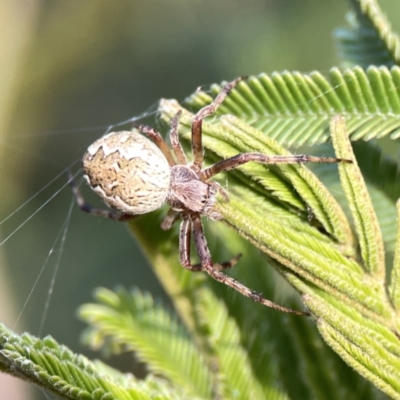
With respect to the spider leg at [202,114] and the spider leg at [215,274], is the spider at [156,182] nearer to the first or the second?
the spider leg at [215,274]

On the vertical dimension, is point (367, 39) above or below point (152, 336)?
above

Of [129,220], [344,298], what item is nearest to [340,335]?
[344,298]

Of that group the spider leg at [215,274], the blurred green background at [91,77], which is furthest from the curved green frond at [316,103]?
the blurred green background at [91,77]

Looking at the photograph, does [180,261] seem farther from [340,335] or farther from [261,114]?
[340,335]

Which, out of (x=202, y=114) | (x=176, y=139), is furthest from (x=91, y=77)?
(x=202, y=114)

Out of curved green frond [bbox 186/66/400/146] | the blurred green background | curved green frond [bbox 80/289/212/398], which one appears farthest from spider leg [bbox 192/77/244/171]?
the blurred green background

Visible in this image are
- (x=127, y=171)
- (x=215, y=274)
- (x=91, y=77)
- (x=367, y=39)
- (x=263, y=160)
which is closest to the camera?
(x=263, y=160)

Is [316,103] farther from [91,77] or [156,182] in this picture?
[91,77]
